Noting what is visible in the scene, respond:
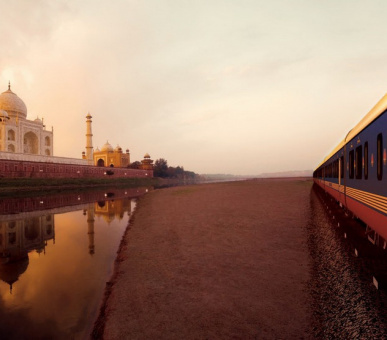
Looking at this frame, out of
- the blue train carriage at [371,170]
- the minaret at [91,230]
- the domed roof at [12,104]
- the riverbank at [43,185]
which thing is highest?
the domed roof at [12,104]

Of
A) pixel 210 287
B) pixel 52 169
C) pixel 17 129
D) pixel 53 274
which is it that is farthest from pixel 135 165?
pixel 210 287

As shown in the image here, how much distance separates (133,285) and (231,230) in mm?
4901

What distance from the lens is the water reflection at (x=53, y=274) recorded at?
4.10 m

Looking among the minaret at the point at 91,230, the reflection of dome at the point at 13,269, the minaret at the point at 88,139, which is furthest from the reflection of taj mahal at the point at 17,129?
the reflection of dome at the point at 13,269

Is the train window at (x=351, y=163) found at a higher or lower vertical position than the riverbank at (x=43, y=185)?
higher

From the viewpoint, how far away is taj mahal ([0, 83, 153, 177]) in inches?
1462

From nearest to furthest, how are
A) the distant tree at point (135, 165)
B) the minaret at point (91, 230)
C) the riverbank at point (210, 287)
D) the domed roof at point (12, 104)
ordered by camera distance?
the riverbank at point (210, 287), the minaret at point (91, 230), the domed roof at point (12, 104), the distant tree at point (135, 165)

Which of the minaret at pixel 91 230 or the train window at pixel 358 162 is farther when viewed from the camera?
the minaret at pixel 91 230

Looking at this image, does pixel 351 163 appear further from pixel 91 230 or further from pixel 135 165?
pixel 135 165

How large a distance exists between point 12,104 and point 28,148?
942 centimetres

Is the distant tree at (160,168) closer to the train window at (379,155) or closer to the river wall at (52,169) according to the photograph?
the river wall at (52,169)

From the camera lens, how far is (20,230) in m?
11.2

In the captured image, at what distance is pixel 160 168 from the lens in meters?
86.8

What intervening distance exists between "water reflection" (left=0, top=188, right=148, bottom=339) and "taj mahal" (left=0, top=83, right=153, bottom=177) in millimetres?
29472
